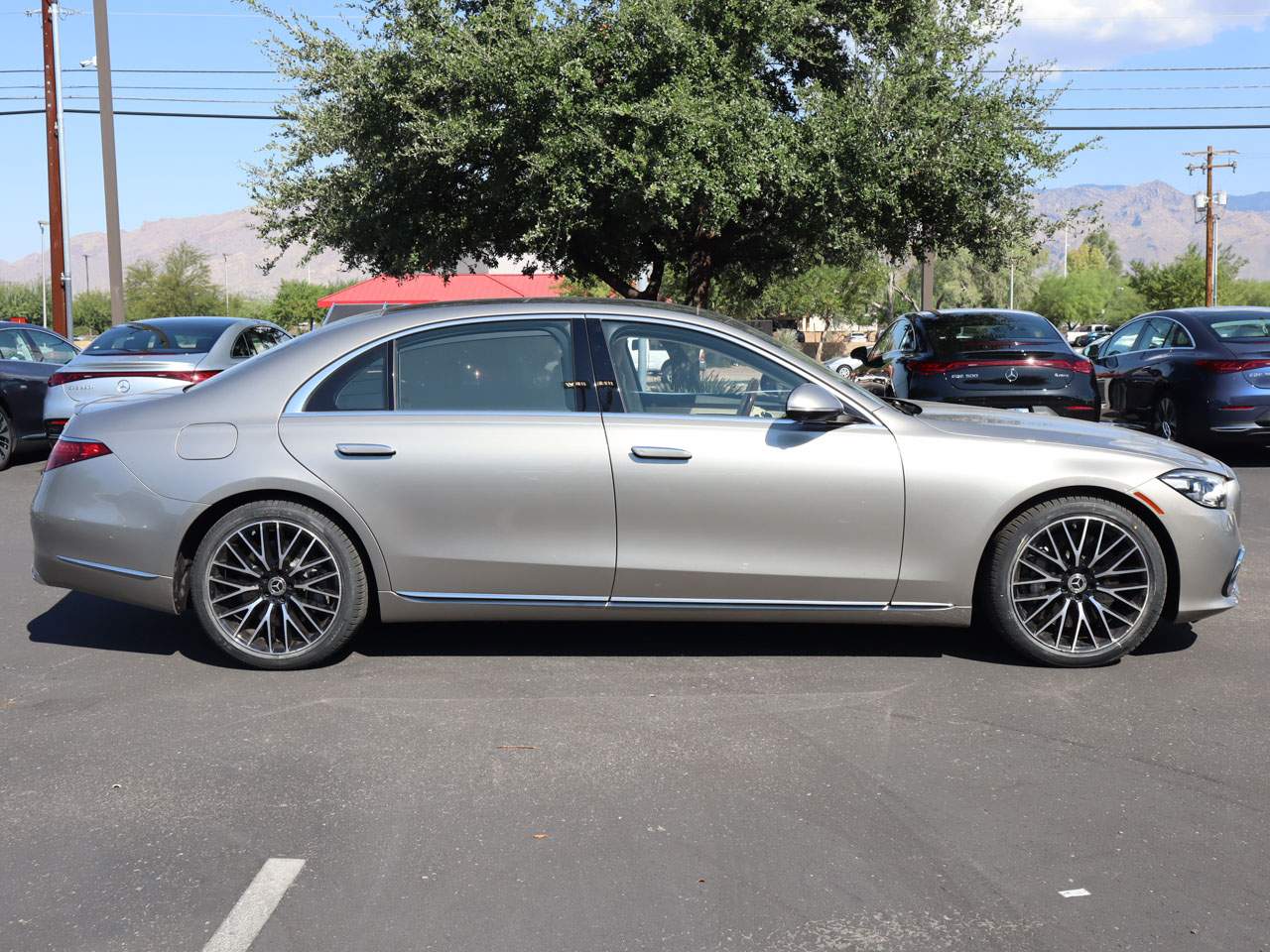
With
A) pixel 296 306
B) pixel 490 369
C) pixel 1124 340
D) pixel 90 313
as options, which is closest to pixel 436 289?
pixel 1124 340

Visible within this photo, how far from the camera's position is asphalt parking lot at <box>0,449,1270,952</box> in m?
3.28

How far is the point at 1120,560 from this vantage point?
5.49 meters

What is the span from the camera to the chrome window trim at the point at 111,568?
5543 mm

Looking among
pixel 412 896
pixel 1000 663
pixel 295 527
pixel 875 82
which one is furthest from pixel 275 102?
pixel 412 896

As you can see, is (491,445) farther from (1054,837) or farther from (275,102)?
(275,102)

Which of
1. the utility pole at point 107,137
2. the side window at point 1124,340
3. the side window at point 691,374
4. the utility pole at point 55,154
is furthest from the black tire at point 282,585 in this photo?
the utility pole at point 55,154

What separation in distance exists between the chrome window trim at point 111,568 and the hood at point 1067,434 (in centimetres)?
347

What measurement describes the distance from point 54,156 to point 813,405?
26.7m

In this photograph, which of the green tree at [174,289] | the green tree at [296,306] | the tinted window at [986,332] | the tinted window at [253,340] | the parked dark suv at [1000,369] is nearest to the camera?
the parked dark suv at [1000,369]

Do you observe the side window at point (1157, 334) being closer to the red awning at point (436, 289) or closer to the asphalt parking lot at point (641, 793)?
the asphalt parking lot at point (641, 793)

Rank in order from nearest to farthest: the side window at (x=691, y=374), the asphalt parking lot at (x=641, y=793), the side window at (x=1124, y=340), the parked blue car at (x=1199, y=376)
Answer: the asphalt parking lot at (x=641, y=793), the side window at (x=691, y=374), the parked blue car at (x=1199, y=376), the side window at (x=1124, y=340)

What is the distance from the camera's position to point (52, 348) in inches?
563

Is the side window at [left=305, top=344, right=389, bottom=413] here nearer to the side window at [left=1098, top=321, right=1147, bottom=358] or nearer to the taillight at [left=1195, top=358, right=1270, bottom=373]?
the taillight at [left=1195, top=358, right=1270, bottom=373]

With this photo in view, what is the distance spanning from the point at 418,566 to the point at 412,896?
87.2 inches
